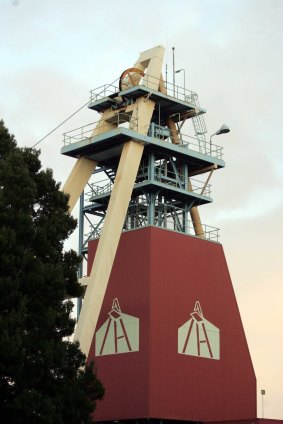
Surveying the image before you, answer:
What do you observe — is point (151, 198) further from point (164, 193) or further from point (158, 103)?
point (158, 103)

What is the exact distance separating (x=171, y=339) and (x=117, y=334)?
2.76 metres

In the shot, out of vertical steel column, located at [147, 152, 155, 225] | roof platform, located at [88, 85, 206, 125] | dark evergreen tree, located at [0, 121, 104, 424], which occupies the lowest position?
dark evergreen tree, located at [0, 121, 104, 424]

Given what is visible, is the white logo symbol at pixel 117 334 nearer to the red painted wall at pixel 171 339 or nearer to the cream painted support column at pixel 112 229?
the red painted wall at pixel 171 339

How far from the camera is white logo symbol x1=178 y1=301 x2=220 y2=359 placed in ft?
153

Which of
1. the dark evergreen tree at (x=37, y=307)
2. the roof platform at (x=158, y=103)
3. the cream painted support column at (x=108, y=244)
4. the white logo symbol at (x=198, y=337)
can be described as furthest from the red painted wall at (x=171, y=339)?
the dark evergreen tree at (x=37, y=307)

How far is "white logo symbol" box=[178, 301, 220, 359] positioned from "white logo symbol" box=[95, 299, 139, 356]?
7.61 ft

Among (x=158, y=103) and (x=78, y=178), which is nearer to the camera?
(x=78, y=178)

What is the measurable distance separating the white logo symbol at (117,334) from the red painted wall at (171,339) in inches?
11.7

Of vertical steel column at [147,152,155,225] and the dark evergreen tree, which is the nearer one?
the dark evergreen tree

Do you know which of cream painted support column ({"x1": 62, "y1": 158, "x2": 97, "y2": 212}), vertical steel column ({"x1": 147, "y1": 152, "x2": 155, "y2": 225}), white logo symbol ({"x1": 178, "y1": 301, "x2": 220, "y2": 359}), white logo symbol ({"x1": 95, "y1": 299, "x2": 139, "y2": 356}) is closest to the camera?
white logo symbol ({"x1": 95, "y1": 299, "x2": 139, "y2": 356})

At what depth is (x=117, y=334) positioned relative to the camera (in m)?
46.9

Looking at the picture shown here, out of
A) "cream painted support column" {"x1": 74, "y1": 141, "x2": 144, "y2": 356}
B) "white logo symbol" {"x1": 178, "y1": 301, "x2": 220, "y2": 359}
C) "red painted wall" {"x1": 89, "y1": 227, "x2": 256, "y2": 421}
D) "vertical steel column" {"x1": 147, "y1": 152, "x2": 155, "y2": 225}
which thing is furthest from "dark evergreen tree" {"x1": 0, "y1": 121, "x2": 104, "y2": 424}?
"vertical steel column" {"x1": 147, "y1": 152, "x2": 155, "y2": 225}

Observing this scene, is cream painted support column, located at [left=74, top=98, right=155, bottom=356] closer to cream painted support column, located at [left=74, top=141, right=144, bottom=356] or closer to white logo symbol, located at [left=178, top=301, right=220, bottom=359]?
cream painted support column, located at [left=74, top=141, right=144, bottom=356]

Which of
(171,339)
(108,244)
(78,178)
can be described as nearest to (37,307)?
(108,244)
